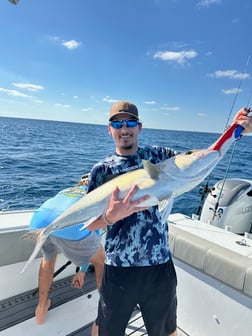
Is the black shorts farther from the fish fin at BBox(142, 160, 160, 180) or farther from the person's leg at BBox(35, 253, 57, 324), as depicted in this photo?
the person's leg at BBox(35, 253, 57, 324)

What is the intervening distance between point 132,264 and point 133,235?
0.57 feet

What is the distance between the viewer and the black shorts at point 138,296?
1.69 metres

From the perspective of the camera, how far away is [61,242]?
2504mm

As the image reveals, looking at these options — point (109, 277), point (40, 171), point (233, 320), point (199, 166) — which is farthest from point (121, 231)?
point (40, 171)

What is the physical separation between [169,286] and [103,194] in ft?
2.41

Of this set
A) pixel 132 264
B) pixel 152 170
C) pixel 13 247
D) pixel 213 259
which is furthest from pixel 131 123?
pixel 13 247

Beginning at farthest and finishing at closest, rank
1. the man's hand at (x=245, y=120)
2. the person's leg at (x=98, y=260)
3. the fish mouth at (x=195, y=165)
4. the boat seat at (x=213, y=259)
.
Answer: the person's leg at (x=98, y=260), the boat seat at (x=213, y=259), the man's hand at (x=245, y=120), the fish mouth at (x=195, y=165)

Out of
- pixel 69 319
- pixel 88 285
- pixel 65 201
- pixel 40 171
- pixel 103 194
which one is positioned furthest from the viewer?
pixel 40 171

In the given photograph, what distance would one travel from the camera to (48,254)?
2596mm

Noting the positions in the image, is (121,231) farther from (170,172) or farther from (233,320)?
(233,320)

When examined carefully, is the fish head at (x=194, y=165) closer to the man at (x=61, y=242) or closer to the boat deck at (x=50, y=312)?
the man at (x=61, y=242)

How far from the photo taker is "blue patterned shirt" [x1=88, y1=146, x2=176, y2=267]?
5.54 feet

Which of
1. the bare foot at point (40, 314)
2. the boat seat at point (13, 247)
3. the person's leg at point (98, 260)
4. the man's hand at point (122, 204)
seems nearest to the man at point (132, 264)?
the man's hand at point (122, 204)

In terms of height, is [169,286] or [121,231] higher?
[121,231]
